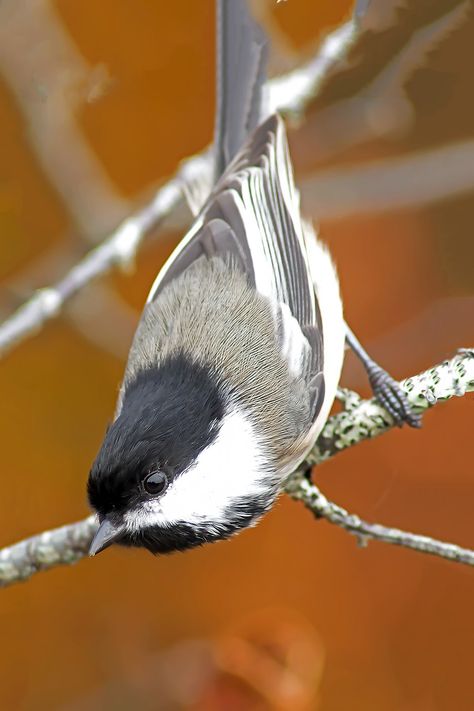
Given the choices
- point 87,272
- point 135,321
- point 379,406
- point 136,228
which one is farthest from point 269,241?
point 135,321

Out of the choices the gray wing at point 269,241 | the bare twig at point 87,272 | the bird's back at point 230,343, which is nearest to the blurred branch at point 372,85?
the gray wing at point 269,241

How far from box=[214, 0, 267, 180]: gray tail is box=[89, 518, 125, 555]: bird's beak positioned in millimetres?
1126

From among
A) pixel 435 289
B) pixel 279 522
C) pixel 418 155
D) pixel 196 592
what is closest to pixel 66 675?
pixel 196 592

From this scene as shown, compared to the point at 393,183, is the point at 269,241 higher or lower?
higher

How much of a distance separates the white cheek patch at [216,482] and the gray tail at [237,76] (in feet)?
3.00

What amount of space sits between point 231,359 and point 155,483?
0.37 metres

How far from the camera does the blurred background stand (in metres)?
2.71

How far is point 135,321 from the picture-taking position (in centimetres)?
305

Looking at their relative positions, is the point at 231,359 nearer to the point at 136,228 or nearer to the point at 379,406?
the point at 379,406

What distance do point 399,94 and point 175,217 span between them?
78 centimetres

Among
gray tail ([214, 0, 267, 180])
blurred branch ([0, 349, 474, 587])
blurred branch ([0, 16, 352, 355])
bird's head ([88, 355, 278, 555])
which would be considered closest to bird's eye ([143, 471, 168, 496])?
bird's head ([88, 355, 278, 555])

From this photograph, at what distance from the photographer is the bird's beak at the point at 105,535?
5.80 feet

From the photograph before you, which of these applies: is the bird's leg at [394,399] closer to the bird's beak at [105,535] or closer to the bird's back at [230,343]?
the bird's back at [230,343]

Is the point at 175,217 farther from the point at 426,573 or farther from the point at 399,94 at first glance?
the point at 426,573
